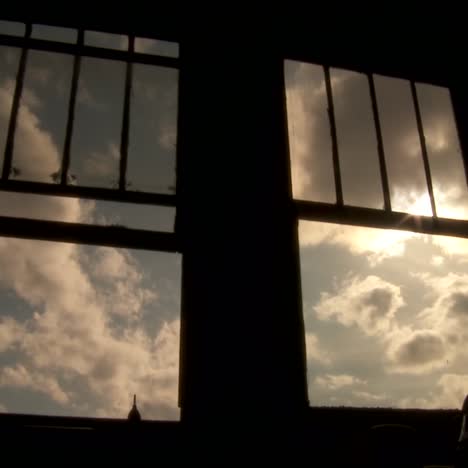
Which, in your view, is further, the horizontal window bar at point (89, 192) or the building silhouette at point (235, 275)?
the horizontal window bar at point (89, 192)

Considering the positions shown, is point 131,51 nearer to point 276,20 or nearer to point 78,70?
point 78,70

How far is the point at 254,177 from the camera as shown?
286cm

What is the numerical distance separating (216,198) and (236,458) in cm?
116

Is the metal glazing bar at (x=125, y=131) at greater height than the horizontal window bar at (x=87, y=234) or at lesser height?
greater

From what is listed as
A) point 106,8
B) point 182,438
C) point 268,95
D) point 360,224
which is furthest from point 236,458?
point 106,8

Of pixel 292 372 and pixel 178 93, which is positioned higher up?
pixel 178 93

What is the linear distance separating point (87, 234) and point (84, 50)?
102cm

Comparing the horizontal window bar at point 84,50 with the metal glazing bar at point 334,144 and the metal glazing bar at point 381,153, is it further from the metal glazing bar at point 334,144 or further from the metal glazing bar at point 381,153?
the metal glazing bar at point 381,153

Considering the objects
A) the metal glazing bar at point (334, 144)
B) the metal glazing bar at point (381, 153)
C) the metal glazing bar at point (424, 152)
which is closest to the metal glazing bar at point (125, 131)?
the metal glazing bar at point (334, 144)

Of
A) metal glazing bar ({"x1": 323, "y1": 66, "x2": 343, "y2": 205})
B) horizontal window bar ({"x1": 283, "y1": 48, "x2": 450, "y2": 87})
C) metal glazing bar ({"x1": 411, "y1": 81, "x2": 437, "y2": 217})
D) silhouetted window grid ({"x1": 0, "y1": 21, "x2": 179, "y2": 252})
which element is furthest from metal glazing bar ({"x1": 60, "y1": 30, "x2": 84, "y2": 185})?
metal glazing bar ({"x1": 411, "y1": 81, "x2": 437, "y2": 217})

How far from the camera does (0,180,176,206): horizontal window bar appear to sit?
260 cm

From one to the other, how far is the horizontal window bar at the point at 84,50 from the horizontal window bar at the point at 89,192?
75 centimetres

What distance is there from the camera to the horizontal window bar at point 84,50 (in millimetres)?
2910

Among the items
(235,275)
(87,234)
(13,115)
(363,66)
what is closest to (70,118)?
(13,115)
